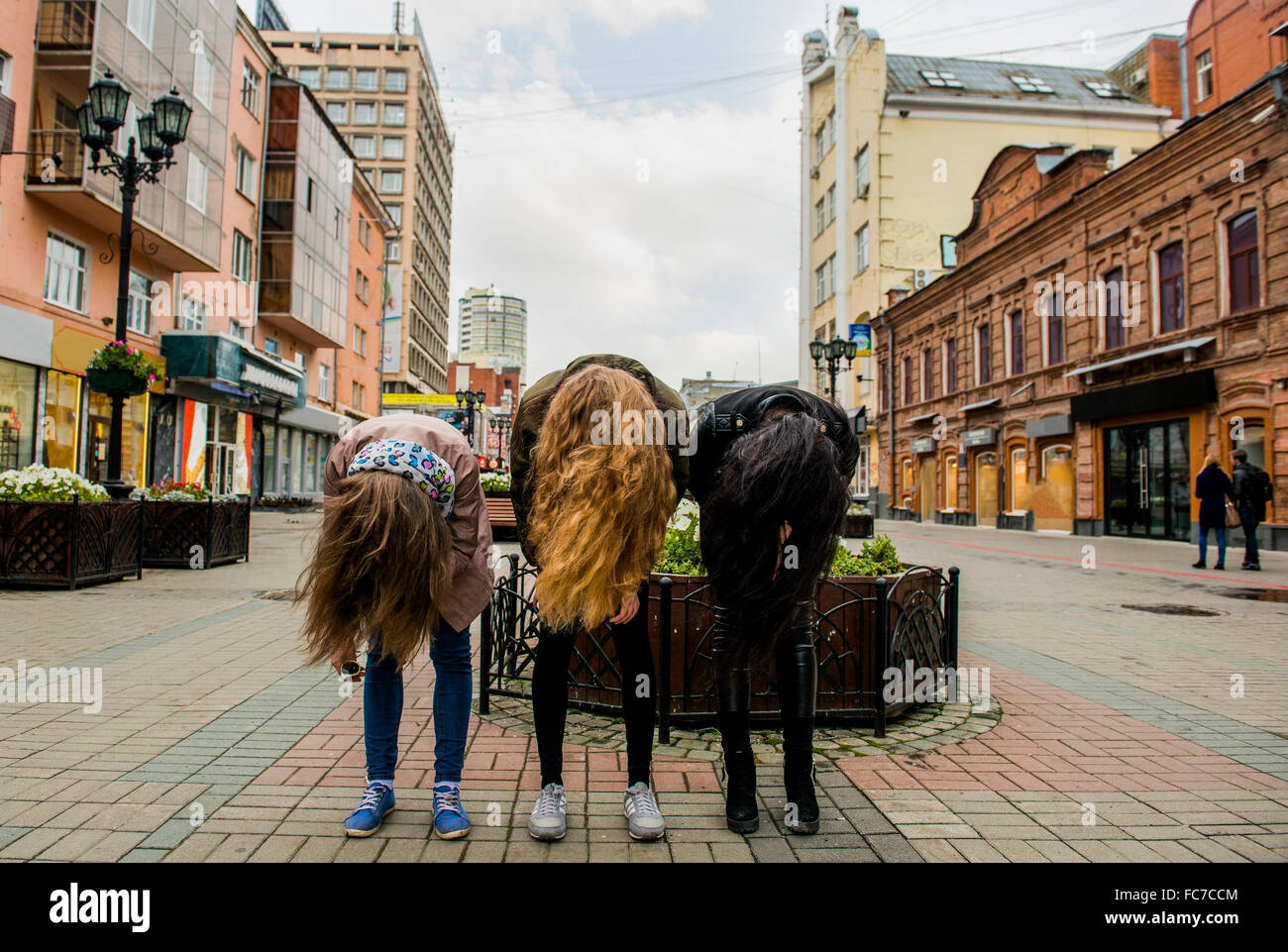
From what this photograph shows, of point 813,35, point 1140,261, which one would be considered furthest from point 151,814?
point 813,35

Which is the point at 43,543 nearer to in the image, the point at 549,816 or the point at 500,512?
the point at 500,512

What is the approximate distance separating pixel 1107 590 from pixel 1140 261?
1298cm

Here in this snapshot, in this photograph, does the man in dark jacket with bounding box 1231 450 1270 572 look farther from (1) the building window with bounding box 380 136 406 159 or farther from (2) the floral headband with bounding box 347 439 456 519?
(1) the building window with bounding box 380 136 406 159

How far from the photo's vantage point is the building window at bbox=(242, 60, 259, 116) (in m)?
26.9

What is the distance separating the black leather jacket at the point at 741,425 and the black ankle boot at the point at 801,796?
3.20 feet

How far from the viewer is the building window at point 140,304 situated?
2022cm

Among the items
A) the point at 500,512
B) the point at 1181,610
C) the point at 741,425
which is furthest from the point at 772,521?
the point at 500,512

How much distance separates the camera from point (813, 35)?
157ft

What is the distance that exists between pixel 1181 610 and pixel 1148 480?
12.8 metres

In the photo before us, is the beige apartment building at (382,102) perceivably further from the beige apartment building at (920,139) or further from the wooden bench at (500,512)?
the wooden bench at (500,512)

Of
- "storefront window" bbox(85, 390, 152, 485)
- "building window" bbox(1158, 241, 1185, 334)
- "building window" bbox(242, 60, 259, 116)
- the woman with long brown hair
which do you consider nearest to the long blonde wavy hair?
the woman with long brown hair

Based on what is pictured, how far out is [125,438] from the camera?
19516mm
